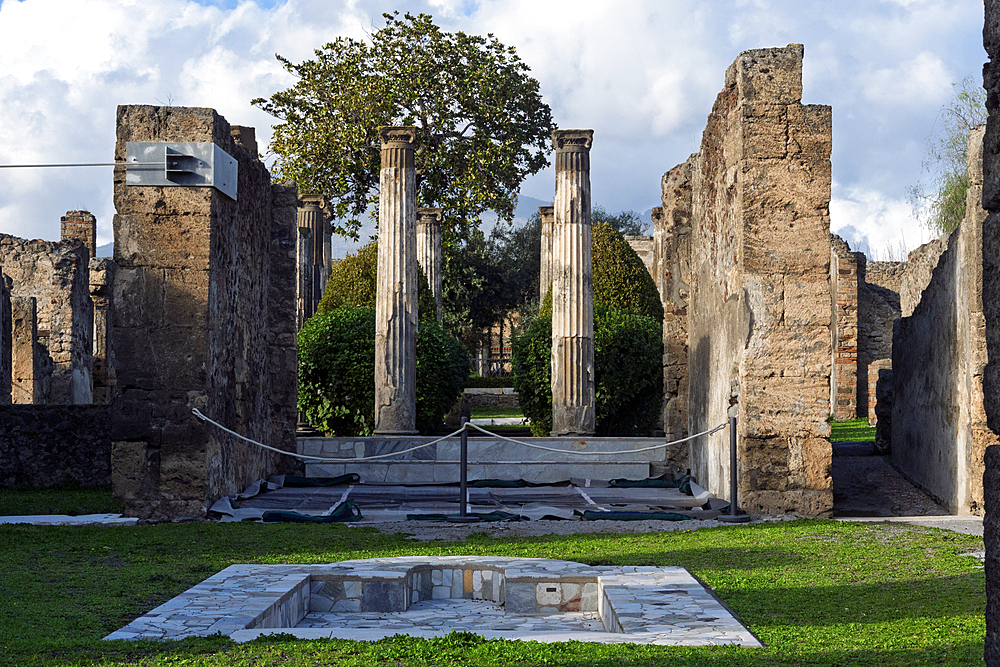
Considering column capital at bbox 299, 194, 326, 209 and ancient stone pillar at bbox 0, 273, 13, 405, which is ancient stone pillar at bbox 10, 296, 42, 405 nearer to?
ancient stone pillar at bbox 0, 273, 13, 405

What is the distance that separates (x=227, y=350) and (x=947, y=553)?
5.58m

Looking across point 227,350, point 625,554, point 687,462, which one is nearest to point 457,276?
point 687,462

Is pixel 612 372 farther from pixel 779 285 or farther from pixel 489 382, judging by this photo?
pixel 489 382

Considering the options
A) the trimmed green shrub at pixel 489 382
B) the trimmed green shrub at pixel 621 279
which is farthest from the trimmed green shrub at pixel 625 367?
the trimmed green shrub at pixel 489 382

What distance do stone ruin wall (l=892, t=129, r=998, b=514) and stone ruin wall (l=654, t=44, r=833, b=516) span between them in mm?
1019

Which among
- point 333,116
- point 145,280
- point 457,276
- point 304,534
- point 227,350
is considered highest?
point 333,116

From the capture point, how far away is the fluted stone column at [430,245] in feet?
60.1

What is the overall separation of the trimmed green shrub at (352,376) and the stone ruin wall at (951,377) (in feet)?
21.1

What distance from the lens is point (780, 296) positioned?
25.4 ft

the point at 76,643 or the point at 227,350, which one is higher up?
the point at 227,350

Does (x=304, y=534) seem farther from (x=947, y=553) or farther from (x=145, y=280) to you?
(x=947, y=553)

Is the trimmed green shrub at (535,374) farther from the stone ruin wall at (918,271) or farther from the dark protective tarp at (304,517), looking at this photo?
the dark protective tarp at (304,517)

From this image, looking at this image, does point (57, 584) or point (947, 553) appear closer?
point (57, 584)

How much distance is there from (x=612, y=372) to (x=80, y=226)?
36.8 ft
